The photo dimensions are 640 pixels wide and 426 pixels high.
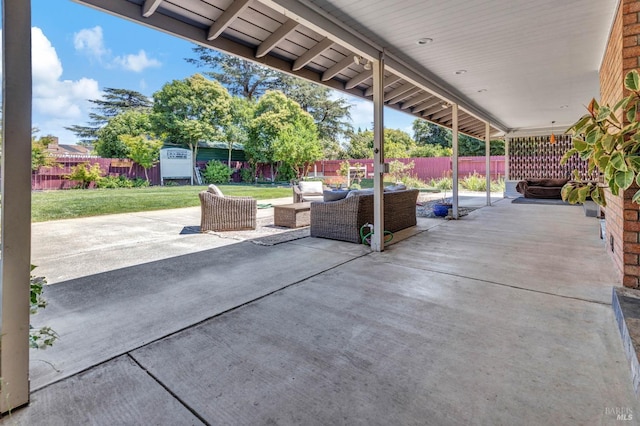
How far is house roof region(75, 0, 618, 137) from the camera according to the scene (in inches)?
126

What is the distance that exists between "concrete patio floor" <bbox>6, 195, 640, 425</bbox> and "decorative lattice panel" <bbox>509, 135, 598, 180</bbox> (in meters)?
10.4

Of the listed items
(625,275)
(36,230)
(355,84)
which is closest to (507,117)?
(355,84)

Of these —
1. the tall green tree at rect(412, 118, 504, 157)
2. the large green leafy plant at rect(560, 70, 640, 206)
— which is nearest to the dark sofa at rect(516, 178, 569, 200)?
the large green leafy plant at rect(560, 70, 640, 206)

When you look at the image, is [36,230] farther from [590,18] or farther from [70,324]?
[590,18]

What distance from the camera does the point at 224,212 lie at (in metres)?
5.85

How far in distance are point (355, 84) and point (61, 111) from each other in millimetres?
45236

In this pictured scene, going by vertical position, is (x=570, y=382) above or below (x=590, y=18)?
below

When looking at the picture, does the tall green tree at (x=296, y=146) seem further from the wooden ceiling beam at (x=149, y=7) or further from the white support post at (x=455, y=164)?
the wooden ceiling beam at (x=149, y=7)

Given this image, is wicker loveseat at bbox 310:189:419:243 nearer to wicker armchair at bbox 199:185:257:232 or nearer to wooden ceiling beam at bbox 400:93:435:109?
wicker armchair at bbox 199:185:257:232

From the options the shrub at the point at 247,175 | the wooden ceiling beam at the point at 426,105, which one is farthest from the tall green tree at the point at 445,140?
the wooden ceiling beam at the point at 426,105

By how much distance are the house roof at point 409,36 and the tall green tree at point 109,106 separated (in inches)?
1161

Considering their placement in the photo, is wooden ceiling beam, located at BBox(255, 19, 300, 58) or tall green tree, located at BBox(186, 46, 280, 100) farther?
tall green tree, located at BBox(186, 46, 280, 100)

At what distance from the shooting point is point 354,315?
8.23 ft

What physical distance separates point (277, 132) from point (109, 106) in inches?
768
